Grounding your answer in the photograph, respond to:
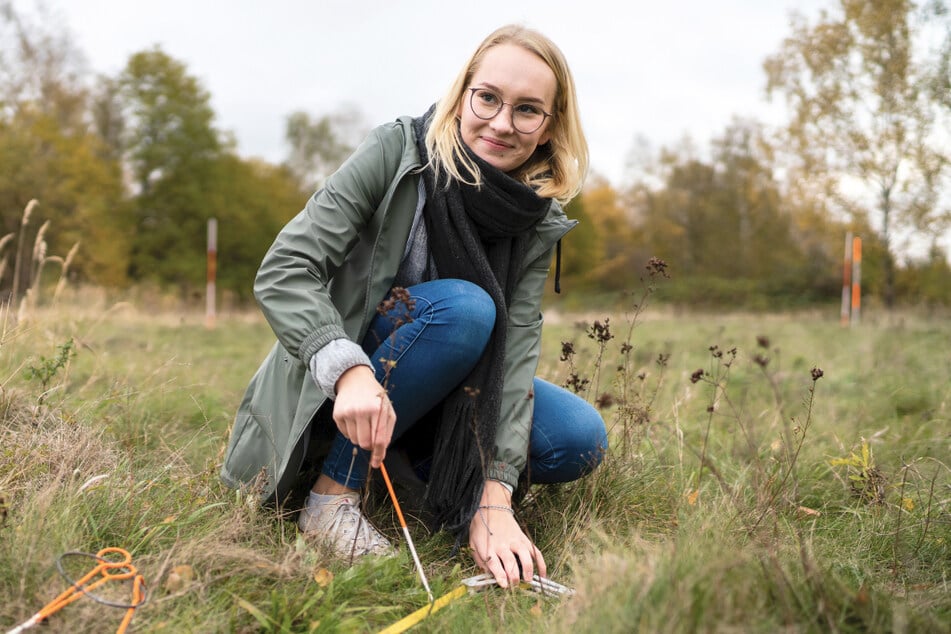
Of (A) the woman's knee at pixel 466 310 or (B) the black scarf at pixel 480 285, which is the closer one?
(A) the woman's knee at pixel 466 310

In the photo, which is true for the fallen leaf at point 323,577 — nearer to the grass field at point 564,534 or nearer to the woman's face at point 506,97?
the grass field at point 564,534

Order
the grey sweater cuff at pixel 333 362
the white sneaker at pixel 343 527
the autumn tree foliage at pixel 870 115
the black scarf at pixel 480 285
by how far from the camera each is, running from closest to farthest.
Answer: the grey sweater cuff at pixel 333 362
the white sneaker at pixel 343 527
the black scarf at pixel 480 285
the autumn tree foliage at pixel 870 115

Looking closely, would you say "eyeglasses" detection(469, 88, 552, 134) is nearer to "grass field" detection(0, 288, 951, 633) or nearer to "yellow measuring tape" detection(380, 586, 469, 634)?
"grass field" detection(0, 288, 951, 633)

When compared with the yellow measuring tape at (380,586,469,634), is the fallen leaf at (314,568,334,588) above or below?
above

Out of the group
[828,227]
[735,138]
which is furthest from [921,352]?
[735,138]

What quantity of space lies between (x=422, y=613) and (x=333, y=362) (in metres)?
0.61

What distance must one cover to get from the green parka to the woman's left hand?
0.08 meters

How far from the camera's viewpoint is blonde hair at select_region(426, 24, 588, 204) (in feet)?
7.43

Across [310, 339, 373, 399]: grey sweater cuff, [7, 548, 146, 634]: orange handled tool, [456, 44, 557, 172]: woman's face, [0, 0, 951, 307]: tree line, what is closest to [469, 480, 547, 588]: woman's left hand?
[310, 339, 373, 399]: grey sweater cuff

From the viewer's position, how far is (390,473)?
2.39m

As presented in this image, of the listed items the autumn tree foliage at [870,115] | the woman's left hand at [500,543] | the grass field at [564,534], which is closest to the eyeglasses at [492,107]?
the grass field at [564,534]

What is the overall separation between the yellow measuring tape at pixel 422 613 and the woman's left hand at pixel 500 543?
0.45ft

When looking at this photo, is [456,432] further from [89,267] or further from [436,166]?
[89,267]

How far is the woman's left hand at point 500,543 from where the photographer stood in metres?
2.01
